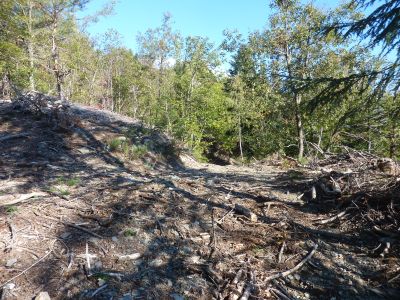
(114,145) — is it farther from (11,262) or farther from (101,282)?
(101,282)

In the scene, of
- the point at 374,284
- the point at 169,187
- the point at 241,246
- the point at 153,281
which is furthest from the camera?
the point at 169,187

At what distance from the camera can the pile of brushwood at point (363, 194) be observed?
4.54 meters

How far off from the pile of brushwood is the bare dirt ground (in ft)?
0.11

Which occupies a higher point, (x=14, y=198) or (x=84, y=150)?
(x=84, y=150)

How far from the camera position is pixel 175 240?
3.93 meters

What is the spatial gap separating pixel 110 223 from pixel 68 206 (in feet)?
2.31

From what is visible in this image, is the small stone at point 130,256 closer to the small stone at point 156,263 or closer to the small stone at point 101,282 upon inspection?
the small stone at point 156,263

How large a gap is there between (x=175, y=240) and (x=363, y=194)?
3035mm

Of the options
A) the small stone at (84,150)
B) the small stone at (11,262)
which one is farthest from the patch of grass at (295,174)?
the small stone at (11,262)

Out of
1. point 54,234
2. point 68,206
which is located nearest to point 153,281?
point 54,234

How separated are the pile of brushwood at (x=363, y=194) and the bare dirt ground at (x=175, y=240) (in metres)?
0.03

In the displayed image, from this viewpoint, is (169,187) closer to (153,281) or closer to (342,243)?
(153,281)

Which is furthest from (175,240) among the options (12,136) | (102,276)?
(12,136)

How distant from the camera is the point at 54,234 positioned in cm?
362
